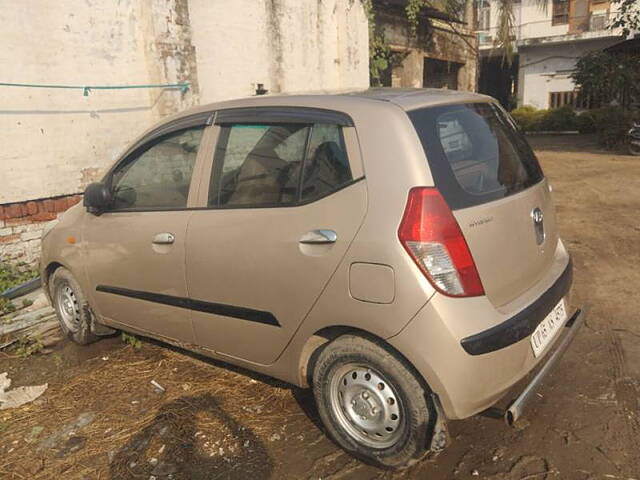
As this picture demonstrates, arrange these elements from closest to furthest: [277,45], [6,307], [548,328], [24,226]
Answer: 1. [548,328]
2. [6,307]
3. [24,226]
4. [277,45]

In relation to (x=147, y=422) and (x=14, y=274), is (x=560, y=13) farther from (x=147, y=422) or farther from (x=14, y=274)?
(x=147, y=422)

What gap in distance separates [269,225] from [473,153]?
102 centimetres

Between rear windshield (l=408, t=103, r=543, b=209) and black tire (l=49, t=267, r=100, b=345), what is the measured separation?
2808 millimetres

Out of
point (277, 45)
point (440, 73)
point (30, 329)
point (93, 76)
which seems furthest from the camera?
point (440, 73)

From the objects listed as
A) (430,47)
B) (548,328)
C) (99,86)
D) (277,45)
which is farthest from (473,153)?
(430,47)

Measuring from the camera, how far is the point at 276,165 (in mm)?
2684

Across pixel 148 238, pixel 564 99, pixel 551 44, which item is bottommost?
pixel 148 238

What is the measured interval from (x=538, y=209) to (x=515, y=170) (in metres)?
0.23

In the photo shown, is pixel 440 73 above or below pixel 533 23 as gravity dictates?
below

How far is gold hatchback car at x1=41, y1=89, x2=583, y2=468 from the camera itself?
2193 millimetres

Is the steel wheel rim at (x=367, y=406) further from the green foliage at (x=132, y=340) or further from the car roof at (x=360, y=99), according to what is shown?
the green foliage at (x=132, y=340)

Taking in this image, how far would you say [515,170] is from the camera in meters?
2.69

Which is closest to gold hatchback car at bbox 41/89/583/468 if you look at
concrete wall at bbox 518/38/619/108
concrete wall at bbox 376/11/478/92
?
concrete wall at bbox 376/11/478/92

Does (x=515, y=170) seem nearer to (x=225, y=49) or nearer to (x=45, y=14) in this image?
(x=45, y=14)
